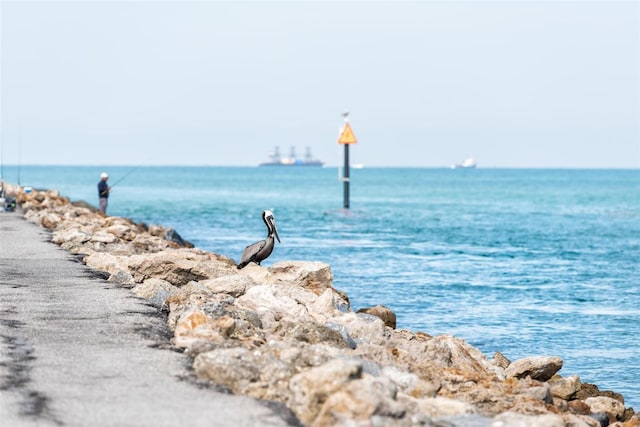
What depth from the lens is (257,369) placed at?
27.1 feet

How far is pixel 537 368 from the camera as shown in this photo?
11.9m

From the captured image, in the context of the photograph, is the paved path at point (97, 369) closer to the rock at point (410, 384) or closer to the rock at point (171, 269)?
the rock at point (171, 269)

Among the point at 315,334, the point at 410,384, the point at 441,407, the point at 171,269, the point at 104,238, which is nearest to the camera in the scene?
the point at 441,407

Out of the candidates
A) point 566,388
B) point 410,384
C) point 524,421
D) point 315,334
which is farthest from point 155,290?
point 524,421

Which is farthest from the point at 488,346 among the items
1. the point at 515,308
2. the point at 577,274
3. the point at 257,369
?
the point at 577,274

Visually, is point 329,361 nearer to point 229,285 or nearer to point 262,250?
point 229,285

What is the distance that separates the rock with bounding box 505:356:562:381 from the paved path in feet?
12.9

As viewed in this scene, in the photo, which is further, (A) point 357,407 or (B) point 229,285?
(B) point 229,285

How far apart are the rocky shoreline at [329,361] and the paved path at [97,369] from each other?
0.26 metres

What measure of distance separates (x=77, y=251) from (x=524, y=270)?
13715 mm

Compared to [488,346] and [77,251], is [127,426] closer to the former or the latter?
[488,346]

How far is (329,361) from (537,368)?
444cm

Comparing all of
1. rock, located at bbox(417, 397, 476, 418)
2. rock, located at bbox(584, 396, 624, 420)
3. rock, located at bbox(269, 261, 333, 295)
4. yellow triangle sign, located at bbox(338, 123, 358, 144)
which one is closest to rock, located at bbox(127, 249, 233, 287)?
rock, located at bbox(269, 261, 333, 295)

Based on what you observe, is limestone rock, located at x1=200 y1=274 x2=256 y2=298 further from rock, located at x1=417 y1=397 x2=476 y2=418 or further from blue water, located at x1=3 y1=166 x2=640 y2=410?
rock, located at x1=417 y1=397 x2=476 y2=418
